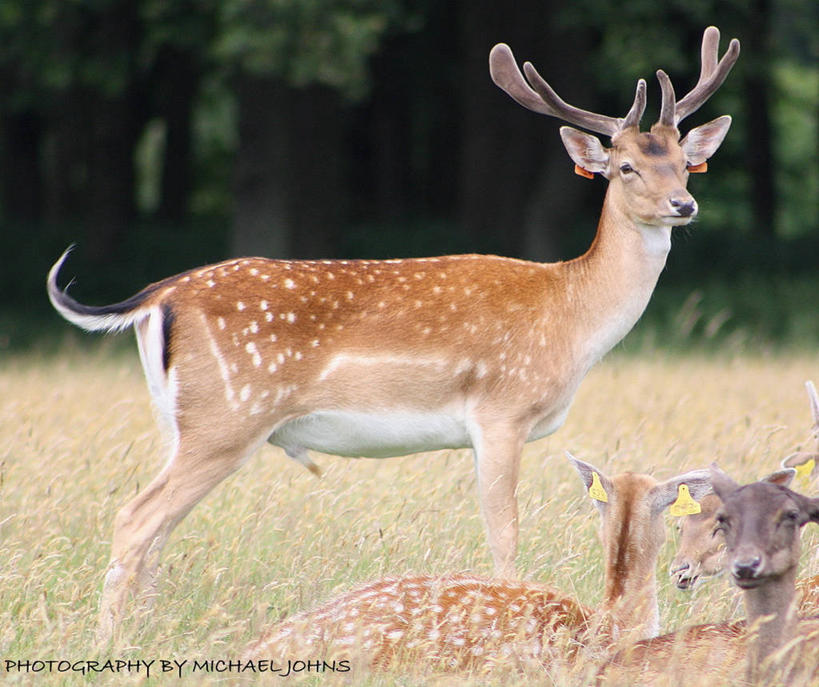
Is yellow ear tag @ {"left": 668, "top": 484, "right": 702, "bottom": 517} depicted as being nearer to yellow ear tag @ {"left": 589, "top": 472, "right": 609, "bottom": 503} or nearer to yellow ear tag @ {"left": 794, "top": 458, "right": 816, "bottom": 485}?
yellow ear tag @ {"left": 589, "top": 472, "right": 609, "bottom": 503}

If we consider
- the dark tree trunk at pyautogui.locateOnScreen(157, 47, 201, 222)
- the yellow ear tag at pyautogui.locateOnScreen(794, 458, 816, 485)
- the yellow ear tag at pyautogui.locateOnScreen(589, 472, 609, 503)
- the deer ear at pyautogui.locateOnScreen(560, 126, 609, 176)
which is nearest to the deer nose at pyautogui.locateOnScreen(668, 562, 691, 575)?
the yellow ear tag at pyautogui.locateOnScreen(589, 472, 609, 503)

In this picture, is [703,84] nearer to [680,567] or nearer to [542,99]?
[542,99]

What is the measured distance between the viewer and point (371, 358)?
208 inches

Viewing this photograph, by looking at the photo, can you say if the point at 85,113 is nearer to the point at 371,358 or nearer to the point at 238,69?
the point at 238,69

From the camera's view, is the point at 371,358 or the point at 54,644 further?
the point at 371,358

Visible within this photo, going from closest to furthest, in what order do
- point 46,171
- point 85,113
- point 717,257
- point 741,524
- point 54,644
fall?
point 741,524, point 54,644, point 717,257, point 85,113, point 46,171

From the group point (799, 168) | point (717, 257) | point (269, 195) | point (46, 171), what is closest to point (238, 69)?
point (269, 195)

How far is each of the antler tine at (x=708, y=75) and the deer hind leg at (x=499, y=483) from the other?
158 centimetres

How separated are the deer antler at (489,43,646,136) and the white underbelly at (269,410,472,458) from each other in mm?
1454

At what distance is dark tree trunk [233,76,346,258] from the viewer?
15.4 metres

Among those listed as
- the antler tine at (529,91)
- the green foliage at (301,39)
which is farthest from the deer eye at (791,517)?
the green foliage at (301,39)

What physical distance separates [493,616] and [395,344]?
155cm

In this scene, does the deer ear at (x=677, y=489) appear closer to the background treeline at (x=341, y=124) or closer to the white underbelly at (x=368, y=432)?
the white underbelly at (x=368, y=432)

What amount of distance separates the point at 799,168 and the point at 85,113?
20185 mm
